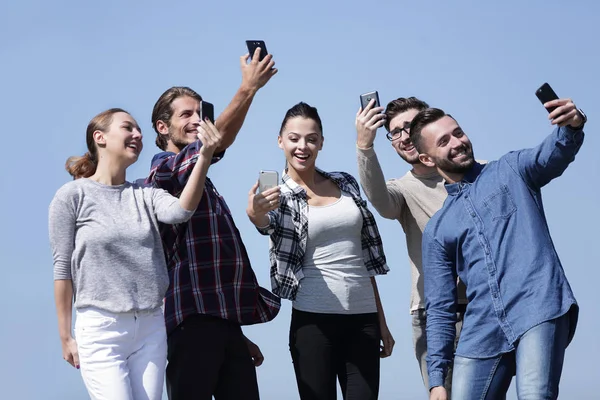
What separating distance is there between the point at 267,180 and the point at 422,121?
1105 mm

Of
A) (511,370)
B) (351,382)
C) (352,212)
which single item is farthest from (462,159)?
(351,382)

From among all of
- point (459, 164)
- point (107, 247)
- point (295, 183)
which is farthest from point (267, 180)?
point (459, 164)

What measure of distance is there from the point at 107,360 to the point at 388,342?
2.15 m

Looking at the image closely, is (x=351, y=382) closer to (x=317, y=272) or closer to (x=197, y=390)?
(x=317, y=272)

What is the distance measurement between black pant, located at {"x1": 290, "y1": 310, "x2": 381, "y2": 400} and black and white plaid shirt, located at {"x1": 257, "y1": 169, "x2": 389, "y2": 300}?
0.26m

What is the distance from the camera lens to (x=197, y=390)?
4922mm

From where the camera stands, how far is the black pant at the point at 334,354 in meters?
5.52

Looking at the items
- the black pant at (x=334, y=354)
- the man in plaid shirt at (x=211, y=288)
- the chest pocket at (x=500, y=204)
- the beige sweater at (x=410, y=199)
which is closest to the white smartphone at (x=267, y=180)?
the man in plaid shirt at (x=211, y=288)

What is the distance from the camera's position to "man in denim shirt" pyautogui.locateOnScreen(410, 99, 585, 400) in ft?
15.2

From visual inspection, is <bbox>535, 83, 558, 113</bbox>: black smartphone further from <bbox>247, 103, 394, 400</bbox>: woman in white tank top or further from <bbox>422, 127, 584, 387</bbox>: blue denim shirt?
<bbox>247, 103, 394, 400</bbox>: woman in white tank top

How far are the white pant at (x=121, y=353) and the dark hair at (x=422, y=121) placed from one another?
203cm

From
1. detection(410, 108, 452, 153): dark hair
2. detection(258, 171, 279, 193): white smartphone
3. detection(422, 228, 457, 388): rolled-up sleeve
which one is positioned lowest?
detection(422, 228, 457, 388): rolled-up sleeve

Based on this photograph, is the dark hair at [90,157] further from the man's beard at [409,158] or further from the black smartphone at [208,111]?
the man's beard at [409,158]

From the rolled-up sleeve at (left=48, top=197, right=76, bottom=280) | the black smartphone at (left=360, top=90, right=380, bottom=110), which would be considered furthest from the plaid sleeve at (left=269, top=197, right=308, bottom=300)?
the rolled-up sleeve at (left=48, top=197, right=76, bottom=280)
